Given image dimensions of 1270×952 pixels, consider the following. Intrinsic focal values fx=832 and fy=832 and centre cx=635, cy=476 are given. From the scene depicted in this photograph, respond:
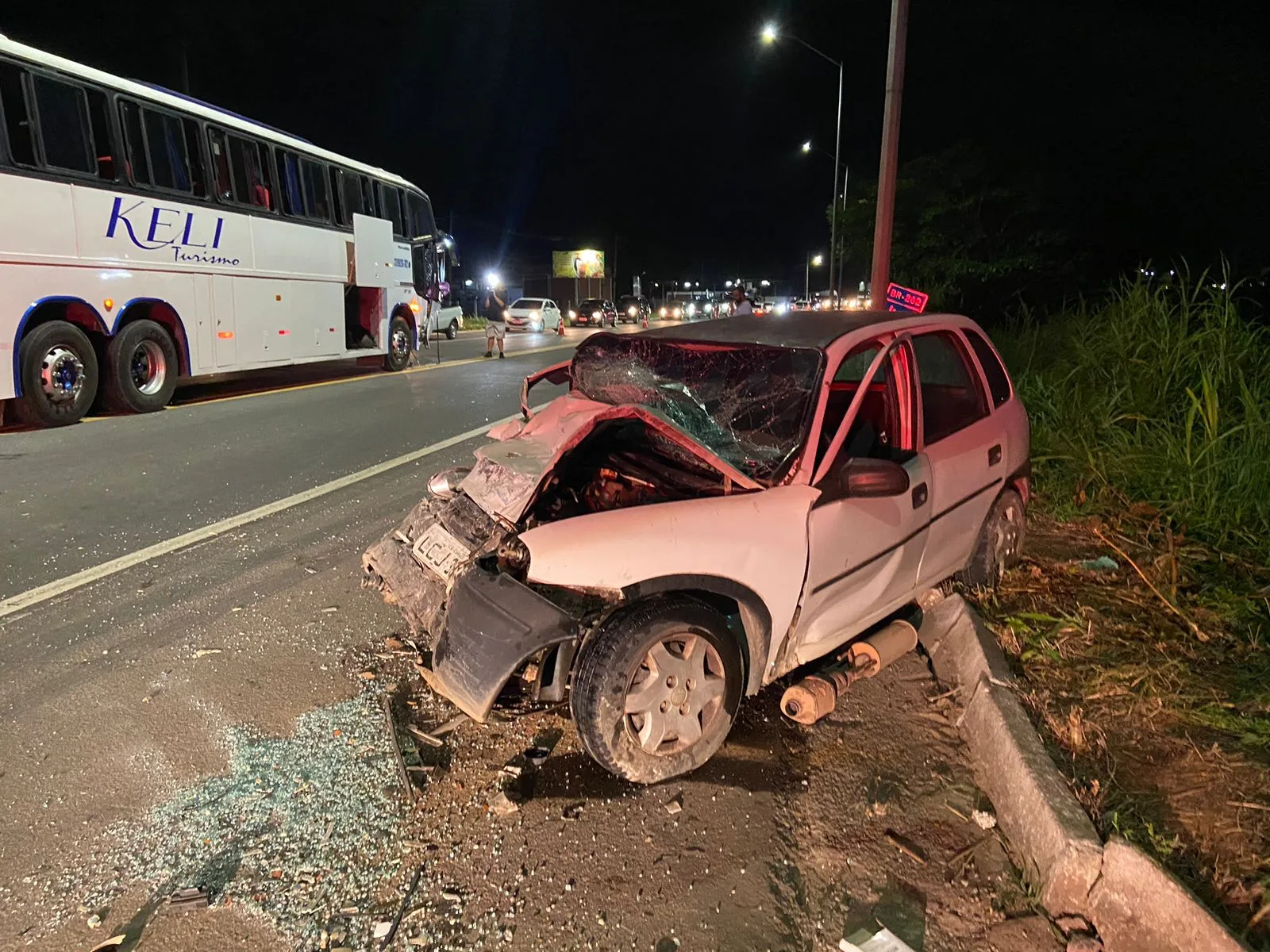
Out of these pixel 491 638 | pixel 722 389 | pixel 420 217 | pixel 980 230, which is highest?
pixel 420 217

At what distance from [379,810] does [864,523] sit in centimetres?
213

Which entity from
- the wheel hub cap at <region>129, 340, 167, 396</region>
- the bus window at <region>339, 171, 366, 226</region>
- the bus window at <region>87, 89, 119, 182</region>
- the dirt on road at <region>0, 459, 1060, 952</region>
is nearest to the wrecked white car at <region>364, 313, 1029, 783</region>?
the dirt on road at <region>0, 459, 1060, 952</region>

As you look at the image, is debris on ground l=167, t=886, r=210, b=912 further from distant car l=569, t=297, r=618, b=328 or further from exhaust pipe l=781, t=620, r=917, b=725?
distant car l=569, t=297, r=618, b=328

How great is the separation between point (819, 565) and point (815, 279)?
133791mm

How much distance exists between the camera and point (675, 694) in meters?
2.95

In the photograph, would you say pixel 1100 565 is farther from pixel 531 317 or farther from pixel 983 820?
pixel 531 317

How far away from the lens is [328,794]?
293cm

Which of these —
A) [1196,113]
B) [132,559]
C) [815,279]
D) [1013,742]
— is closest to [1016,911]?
[1013,742]

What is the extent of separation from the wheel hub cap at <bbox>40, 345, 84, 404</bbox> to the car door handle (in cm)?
964

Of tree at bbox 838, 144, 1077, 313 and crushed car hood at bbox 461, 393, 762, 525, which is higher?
tree at bbox 838, 144, 1077, 313

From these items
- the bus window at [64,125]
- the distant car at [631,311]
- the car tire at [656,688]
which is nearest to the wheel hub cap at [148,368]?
the bus window at [64,125]

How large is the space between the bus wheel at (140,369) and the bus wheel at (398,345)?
5.44 meters

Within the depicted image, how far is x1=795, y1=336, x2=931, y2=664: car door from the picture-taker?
327 cm

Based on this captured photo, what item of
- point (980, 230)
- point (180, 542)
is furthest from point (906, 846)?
point (980, 230)
